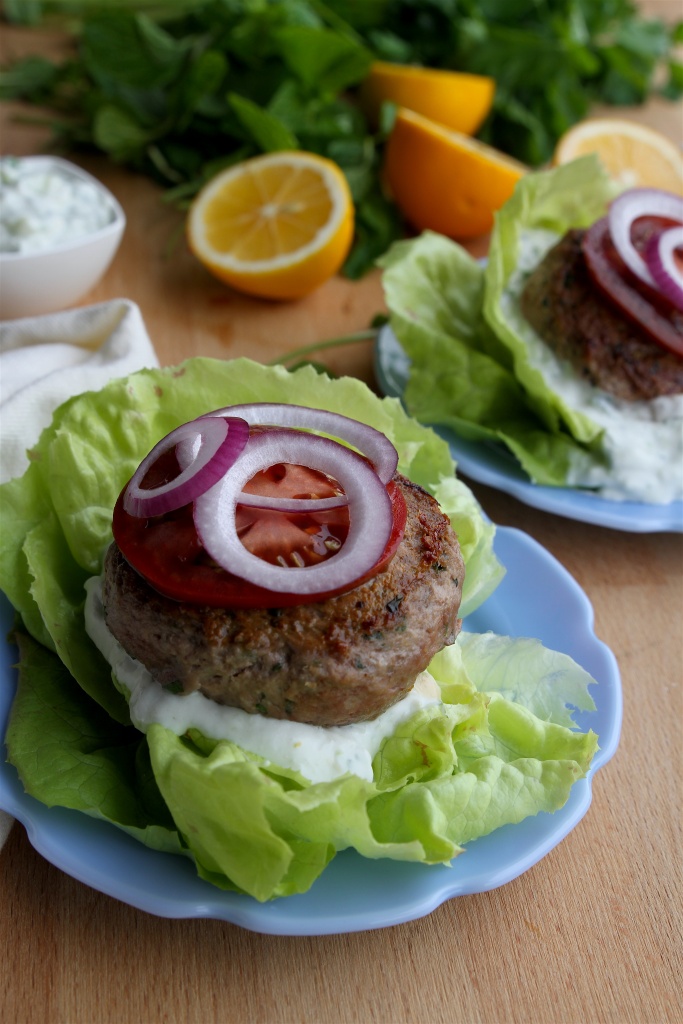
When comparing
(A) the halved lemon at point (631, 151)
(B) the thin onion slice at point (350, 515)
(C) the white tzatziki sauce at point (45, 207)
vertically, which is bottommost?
(C) the white tzatziki sauce at point (45, 207)

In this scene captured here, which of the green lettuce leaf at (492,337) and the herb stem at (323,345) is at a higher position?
the green lettuce leaf at (492,337)

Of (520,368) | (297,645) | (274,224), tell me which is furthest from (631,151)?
(297,645)

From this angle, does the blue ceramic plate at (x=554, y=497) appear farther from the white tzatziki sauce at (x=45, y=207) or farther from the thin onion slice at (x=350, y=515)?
the white tzatziki sauce at (x=45, y=207)

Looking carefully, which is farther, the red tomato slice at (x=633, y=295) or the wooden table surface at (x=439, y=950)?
the red tomato slice at (x=633, y=295)

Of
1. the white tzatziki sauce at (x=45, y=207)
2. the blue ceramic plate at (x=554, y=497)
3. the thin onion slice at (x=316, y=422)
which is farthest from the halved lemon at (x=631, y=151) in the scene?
the thin onion slice at (x=316, y=422)

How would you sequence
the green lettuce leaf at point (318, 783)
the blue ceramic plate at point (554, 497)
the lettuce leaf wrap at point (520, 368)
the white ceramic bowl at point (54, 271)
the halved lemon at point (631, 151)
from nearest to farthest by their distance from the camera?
the green lettuce leaf at point (318, 783), the blue ceramic plate at point (554, 497), the lettuce leaf wrap at point (520, 368), the white ceramic bowl at point (54, 271), the halved lemon at point (631, 151)

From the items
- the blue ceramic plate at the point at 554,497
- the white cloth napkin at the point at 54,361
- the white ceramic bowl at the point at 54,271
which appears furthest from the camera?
the white ceramic bowl at the point at 54,271

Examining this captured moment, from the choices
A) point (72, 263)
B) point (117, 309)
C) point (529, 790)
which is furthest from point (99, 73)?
point (529, 790)
